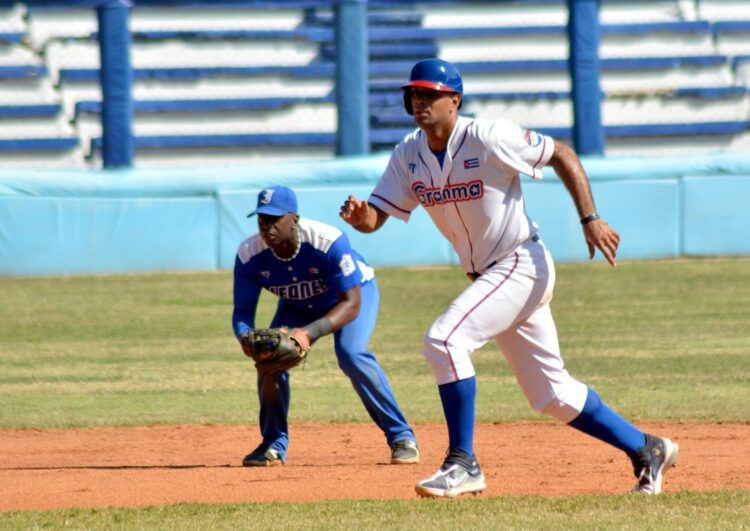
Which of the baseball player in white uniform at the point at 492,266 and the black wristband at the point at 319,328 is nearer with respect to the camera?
the baseball player in white uniform at the point at 492,266

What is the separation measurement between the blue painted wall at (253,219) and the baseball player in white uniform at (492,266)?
27.9 ft

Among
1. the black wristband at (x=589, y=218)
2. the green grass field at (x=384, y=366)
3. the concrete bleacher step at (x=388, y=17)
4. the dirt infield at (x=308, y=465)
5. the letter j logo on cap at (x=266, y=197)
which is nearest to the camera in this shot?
the green grass field at (x=384, y=366)

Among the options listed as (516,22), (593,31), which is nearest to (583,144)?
(593,31)

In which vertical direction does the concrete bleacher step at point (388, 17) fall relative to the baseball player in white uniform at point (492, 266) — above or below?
above

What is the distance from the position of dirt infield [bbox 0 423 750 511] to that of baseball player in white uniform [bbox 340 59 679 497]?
1.17ft

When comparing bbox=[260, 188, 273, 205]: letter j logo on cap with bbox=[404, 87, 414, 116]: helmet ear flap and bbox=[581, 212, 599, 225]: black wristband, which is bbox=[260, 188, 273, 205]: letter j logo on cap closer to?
bbox=[404, 87, 414, 116]: helmet ear flap

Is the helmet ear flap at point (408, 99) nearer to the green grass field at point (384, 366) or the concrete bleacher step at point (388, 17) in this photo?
the green grass field at point (384, 366)

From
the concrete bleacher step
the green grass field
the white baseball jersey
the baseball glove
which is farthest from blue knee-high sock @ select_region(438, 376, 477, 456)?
the concrete bleacher step

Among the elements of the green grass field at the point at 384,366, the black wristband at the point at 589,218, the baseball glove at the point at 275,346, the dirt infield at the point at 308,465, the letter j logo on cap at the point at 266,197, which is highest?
the letter j logo on cap at the point at 266,197

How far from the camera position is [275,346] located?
5.49 m

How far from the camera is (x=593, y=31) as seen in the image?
48.2 feet

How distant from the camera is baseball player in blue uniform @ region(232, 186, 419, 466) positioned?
570 centimetres

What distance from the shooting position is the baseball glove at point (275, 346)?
5.48 metres

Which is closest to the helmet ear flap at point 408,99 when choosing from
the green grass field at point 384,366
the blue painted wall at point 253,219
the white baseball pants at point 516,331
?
the white baseball pants at point 516,331
